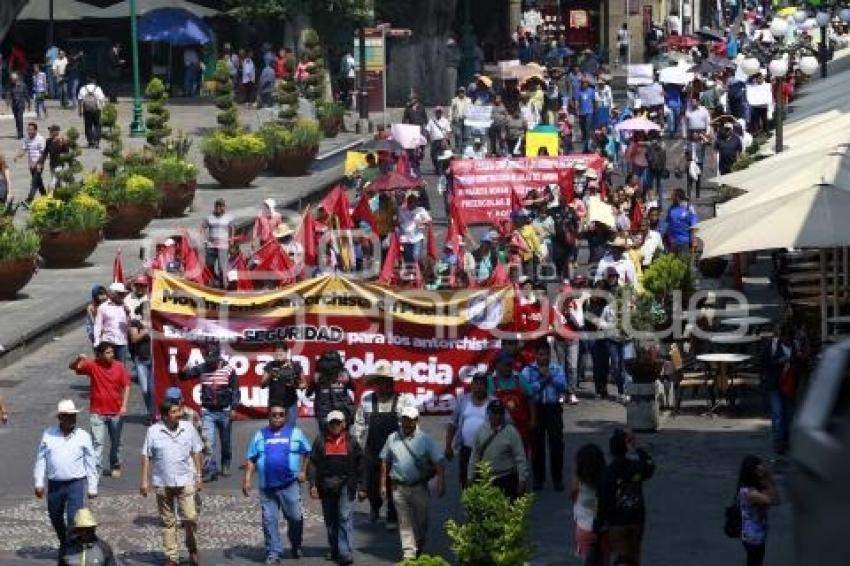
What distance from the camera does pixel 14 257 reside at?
28109 mm

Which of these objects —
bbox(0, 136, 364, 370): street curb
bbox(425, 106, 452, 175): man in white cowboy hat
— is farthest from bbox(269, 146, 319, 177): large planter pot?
bbox(0, 136, 364, 370): street curb

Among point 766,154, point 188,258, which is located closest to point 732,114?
point 766,154

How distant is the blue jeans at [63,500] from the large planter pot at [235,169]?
2447cm

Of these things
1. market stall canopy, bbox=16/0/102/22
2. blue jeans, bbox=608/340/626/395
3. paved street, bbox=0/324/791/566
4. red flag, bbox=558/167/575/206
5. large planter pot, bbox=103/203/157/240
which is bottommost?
paved street, bbox=0/324/791/566

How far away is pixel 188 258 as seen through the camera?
25.0 metres

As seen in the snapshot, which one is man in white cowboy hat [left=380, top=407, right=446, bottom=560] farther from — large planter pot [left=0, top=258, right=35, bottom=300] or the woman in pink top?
large planter pot [left=0, top=258, right=35, bottom=300]

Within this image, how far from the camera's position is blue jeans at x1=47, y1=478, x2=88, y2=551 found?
16078 millimetres

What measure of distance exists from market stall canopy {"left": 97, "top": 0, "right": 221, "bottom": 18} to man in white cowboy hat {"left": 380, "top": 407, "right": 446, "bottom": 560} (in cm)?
4547

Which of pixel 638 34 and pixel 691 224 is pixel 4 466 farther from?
pixel 638 34

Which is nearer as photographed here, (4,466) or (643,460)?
(643,460)

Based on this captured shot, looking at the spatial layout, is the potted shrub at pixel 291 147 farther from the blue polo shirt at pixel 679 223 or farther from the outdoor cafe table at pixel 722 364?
the outdoor cafe table at pixel 722 364

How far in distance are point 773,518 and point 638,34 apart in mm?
61276

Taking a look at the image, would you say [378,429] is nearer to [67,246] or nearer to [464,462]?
[464,462]

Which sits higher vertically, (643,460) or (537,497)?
(643,460)
